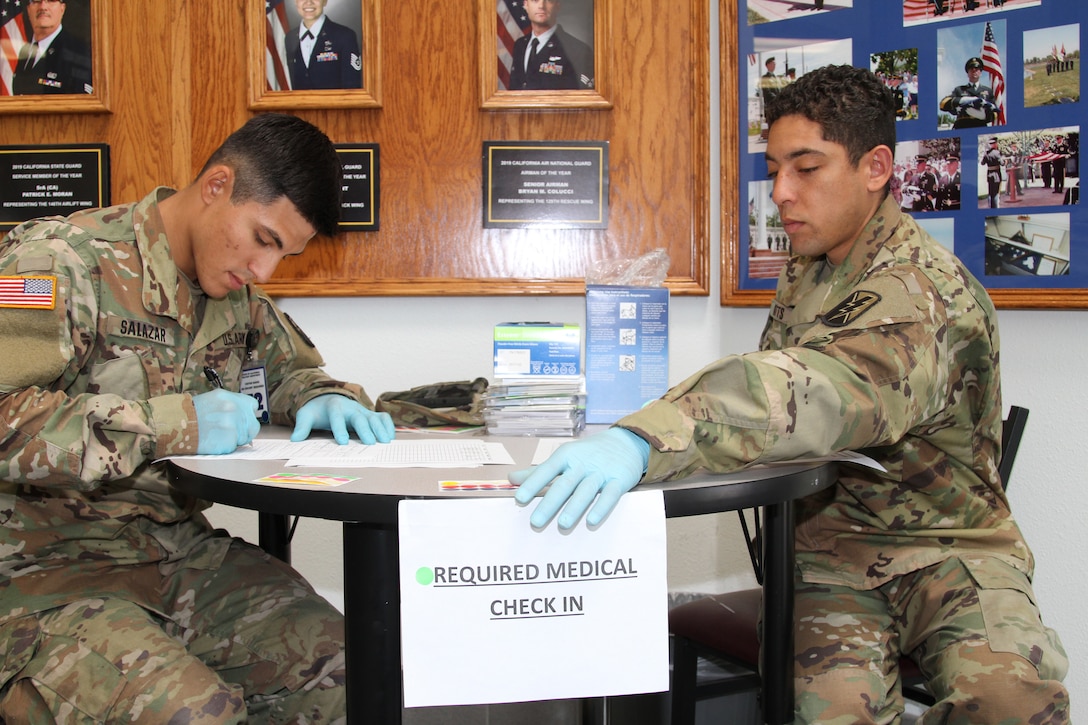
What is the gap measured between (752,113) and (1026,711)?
1558mm

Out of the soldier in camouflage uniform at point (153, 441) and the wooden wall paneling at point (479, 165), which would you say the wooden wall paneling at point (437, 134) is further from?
the soldier in camouflage uniform at point (153, 441)

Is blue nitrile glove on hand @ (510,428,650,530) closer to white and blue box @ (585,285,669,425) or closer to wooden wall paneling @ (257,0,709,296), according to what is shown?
white and blue box @ (585,285,669,425)

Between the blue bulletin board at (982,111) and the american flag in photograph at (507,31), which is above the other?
the american flag in photograph at (507,31)

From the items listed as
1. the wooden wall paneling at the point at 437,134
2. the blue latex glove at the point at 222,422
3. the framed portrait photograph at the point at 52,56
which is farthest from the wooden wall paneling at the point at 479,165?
the blue latex glove at the point at 222,422

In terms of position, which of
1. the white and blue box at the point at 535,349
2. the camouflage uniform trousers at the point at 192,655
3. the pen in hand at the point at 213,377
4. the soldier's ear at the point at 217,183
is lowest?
the camouflage uniform trousers at the point at 192,655

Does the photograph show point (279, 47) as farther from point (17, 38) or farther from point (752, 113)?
point (752, 113)

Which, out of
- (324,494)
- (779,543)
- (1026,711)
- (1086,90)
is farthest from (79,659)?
(1086,90)

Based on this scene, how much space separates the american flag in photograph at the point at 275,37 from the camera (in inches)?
88.9

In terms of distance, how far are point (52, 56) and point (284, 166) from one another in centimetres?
129

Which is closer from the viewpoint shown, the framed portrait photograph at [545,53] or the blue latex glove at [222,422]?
the blue latex glove at [222,422]

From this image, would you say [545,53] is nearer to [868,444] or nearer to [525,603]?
[868,444]

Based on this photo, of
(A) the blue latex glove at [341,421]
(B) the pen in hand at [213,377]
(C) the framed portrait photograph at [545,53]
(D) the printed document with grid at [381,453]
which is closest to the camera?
(D) the printed document with grid at [381,453]

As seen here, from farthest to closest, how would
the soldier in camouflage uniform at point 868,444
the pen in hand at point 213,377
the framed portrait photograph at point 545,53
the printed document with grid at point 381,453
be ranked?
1. the framed portrait photograph at point 545,53
2. the pen in hand at point 213,377
3. the printed document with grid at point 381,453
4. the soldier in camouflage uniform at point 868,444

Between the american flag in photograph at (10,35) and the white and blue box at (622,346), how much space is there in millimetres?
1812
